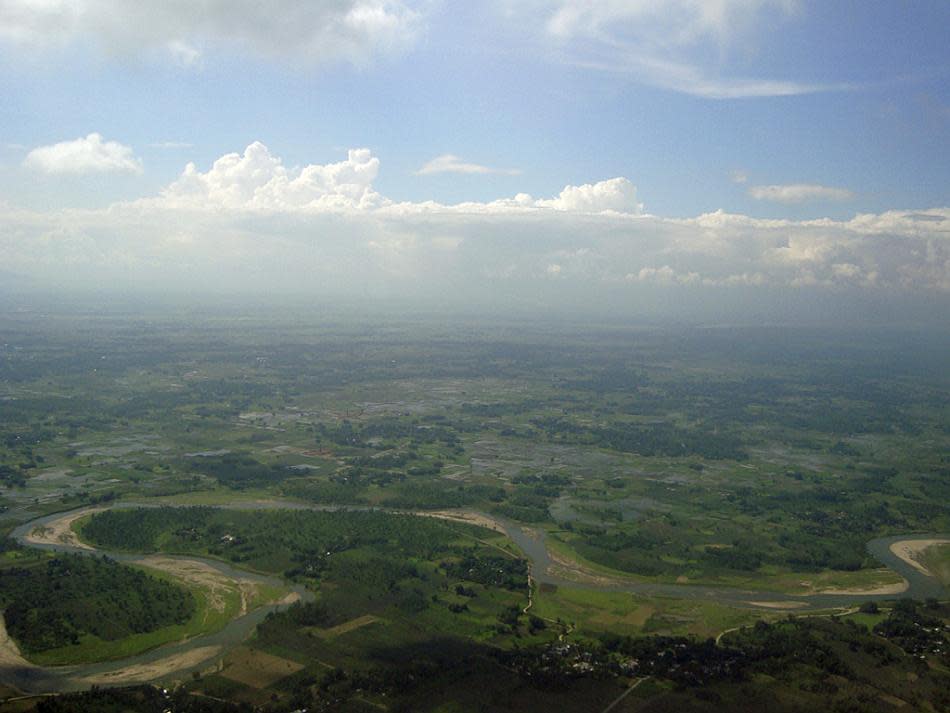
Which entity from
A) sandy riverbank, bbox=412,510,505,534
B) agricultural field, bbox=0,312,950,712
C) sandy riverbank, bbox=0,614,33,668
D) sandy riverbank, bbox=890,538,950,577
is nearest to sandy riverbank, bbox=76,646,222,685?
agricultural field, bbox=0,312,950,712

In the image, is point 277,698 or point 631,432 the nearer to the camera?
point 277,698

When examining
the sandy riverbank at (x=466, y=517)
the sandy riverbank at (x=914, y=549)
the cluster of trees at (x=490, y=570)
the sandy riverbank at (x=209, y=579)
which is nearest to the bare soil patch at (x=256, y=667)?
the sandy riverbank at (x=209, y=579)

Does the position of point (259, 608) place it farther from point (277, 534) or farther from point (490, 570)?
point (490, 570)

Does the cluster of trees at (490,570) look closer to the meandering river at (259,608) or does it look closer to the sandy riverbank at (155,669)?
the meandering river at (259,608)

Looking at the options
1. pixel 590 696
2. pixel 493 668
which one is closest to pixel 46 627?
pixel 493 668

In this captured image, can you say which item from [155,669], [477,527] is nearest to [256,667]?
[155,669]

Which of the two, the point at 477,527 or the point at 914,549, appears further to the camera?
the point at 477,527

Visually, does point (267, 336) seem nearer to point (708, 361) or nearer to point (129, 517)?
point (708, 361)
